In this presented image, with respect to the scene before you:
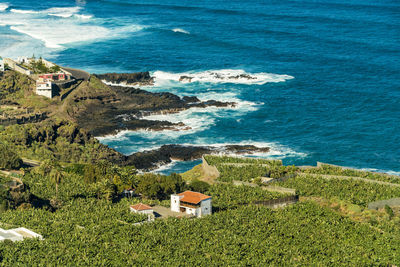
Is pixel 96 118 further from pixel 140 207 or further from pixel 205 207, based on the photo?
pixel 205 207

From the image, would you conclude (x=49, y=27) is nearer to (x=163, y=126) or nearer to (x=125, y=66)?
(x=125, y=66)

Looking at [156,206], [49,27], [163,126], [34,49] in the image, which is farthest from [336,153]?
[49,27]

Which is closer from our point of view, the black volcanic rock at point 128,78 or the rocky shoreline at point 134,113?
the rocky shoreline at point 134,113

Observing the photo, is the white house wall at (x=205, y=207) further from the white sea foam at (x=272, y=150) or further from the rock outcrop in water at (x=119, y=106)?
the rock outcrop in water at (x=119, y=106)

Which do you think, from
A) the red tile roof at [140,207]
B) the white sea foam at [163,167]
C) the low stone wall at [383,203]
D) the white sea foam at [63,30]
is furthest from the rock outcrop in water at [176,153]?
the white sea foam at [63,30]

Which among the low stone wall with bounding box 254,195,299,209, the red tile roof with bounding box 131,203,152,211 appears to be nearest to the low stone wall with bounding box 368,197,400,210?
the low stone wall with bounding box 254,195,299,209
